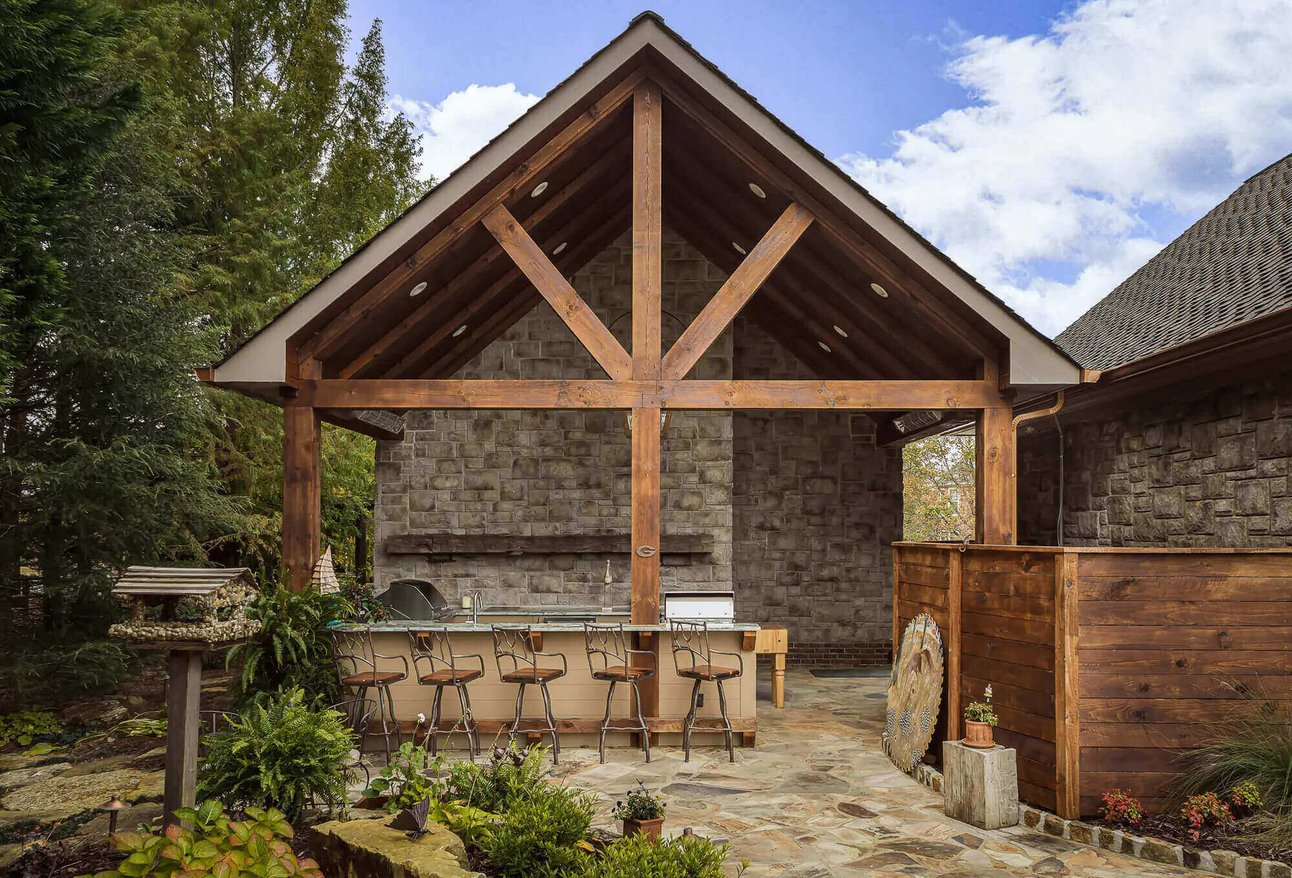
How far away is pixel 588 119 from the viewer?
729cm

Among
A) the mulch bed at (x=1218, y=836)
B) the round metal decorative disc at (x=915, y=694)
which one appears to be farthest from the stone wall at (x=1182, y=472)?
the round metal decorative disc at (x=915, y=694)

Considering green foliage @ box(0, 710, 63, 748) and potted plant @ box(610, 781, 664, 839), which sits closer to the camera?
potted plant @ box(610, 781, 664, 839)

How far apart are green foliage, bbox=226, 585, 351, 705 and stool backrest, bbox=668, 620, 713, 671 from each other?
8.71ft

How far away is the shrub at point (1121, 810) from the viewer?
16.1 ft

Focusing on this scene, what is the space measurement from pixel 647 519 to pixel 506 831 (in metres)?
3.51

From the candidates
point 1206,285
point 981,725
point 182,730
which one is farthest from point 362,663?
point 1206,285

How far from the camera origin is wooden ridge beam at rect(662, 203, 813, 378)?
23.4 ft

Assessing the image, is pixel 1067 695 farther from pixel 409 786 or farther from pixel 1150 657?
pixel 409 786

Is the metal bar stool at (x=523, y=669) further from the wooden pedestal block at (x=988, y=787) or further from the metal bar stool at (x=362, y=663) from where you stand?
the wooden pedestal block at (x=988, y=787)

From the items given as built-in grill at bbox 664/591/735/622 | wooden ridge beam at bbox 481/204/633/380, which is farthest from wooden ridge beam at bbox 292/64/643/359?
built-in grill at bbox 664/591/735/622

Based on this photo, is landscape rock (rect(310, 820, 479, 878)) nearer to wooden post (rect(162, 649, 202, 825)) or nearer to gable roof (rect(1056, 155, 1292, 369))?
wooden post (rect(162, 649, 202, 825))

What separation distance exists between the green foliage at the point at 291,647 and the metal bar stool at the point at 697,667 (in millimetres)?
2678

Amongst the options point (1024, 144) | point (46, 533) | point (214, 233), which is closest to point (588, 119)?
point (46, 533)

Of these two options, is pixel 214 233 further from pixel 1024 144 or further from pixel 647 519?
pixel 1024 144
